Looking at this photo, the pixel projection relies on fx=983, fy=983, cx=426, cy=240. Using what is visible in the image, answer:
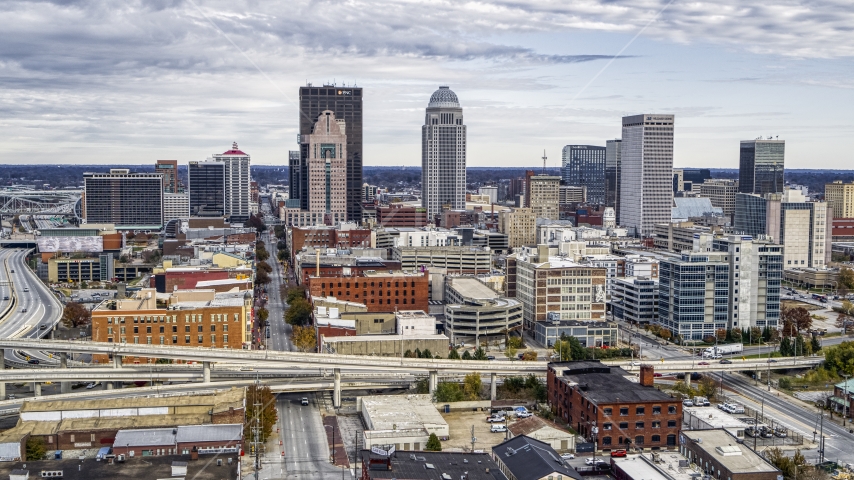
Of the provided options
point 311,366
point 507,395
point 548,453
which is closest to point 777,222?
point 507,395

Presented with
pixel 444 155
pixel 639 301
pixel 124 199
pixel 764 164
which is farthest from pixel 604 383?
pixel 764 164

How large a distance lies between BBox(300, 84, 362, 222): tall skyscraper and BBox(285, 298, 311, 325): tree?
70.5m

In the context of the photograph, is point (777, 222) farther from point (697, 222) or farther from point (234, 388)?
point (234, 388)

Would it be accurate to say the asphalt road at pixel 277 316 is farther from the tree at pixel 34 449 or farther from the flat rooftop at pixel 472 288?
the tree at pixel 34 449

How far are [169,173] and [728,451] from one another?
145 m

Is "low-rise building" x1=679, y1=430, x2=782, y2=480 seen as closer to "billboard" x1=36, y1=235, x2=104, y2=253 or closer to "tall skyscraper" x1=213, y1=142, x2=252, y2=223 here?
"billboard" x1=36, y1=235, x2=104, y2=253

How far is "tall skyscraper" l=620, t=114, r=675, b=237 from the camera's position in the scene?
4328 inches

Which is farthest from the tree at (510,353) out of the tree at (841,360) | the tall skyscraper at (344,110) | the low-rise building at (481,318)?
the tall skyscraper at (344,110)

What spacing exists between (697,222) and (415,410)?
91815 millimetres

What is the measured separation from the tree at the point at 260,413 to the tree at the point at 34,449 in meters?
6.70

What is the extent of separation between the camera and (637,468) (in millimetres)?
30734

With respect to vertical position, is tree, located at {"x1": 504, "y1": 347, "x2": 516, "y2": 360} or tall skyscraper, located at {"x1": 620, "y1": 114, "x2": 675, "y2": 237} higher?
tall skyscraper, located at {"x1": 620, "y1": 114, "x2": 675, "y2": 237}

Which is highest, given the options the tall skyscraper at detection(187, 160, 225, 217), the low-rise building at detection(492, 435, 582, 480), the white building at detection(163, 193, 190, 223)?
the tall skyscraper at detection(187, 160, 225, 217)

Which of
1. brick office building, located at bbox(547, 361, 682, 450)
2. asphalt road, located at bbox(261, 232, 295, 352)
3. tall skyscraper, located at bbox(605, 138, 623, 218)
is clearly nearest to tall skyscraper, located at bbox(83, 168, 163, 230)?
asphalt road, located at bbox(261, 232, 295, 352)
